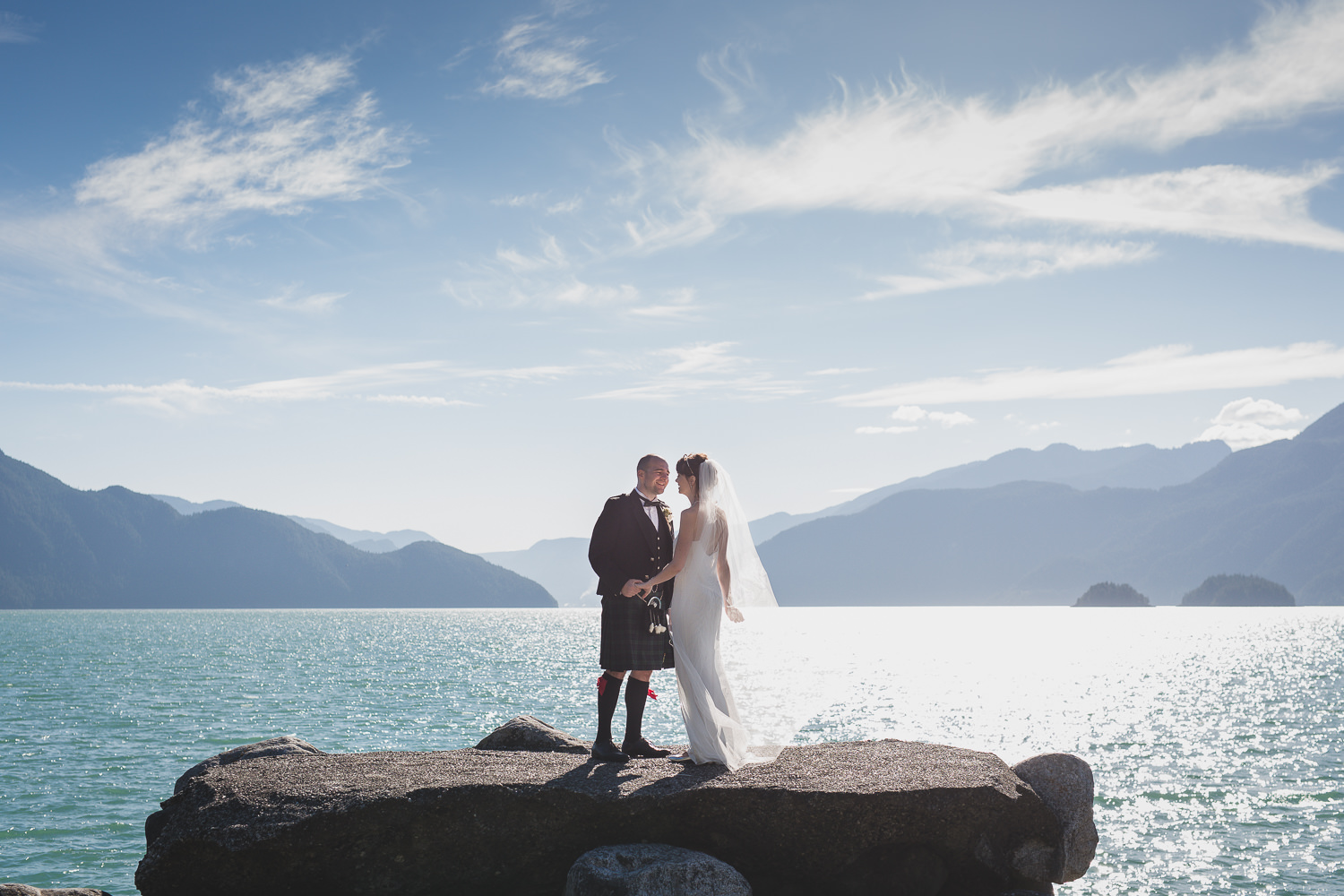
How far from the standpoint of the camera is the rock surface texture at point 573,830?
853 centimetres

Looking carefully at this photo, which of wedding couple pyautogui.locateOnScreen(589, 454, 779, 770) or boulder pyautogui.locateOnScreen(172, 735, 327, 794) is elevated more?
wedding couple pyautogui.locateOnScreen(589, 454, 779, 770)

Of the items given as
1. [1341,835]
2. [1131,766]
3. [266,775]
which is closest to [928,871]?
[266,775]

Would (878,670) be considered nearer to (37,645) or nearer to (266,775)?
(266,775)

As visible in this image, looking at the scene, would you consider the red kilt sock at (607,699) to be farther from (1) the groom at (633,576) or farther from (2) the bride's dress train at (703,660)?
(2) the bride's dress train at (703,660)

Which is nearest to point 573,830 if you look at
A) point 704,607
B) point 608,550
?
point 704,607

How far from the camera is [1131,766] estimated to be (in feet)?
87.3

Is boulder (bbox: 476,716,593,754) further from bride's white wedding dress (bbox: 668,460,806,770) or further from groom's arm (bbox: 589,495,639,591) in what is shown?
groom's arm (bbox: 589,495,639,591)

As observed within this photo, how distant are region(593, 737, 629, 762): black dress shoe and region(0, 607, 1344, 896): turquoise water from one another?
183 centimetres

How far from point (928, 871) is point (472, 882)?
4621 mm

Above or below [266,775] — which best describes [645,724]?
below

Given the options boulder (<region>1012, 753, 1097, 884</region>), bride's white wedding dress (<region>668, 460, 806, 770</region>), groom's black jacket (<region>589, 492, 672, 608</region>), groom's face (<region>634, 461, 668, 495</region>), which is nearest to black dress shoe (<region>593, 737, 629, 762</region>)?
bride's white wedding dress (<region>668, 460, 806, 770</region>)

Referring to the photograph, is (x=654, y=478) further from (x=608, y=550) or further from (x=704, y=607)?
(x=704, y=607)

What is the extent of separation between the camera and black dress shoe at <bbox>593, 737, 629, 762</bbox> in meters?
10.3

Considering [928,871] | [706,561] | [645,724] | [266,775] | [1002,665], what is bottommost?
[1002,665]
